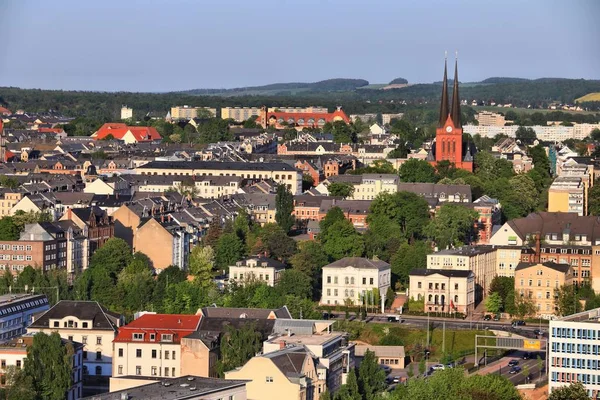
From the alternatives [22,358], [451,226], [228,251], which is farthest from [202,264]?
[22,358]

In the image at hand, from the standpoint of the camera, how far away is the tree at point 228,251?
63125 mm

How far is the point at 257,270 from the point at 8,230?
9.88m

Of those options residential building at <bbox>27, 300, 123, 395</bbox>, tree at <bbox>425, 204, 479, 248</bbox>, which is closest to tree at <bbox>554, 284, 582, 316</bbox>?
tree at <bbox>425, 204, 479, 248</bbox>

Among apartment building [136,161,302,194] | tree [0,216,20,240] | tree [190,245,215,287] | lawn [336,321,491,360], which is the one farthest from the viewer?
apartment building [136,161,302,194]

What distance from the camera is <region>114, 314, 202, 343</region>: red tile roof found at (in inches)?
1743

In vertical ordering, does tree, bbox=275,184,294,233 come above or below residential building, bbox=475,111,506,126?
below

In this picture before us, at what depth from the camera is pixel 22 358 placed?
42.0 m

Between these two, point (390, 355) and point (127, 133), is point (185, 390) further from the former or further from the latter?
point (127, 133)

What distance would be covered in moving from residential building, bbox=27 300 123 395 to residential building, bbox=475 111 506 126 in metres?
132

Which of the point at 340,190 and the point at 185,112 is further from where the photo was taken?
the point at 185,112

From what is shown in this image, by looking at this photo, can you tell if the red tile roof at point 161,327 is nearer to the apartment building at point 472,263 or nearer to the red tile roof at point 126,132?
the apartment building at point 472,263

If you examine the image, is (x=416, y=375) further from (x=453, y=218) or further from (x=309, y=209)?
(x=309, y=209)

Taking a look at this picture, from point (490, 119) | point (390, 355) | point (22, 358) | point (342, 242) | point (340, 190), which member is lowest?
point (390, 355)

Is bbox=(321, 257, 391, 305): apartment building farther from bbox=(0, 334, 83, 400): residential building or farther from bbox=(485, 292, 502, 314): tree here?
bbox=(0, 334, 83, 400): residential building
